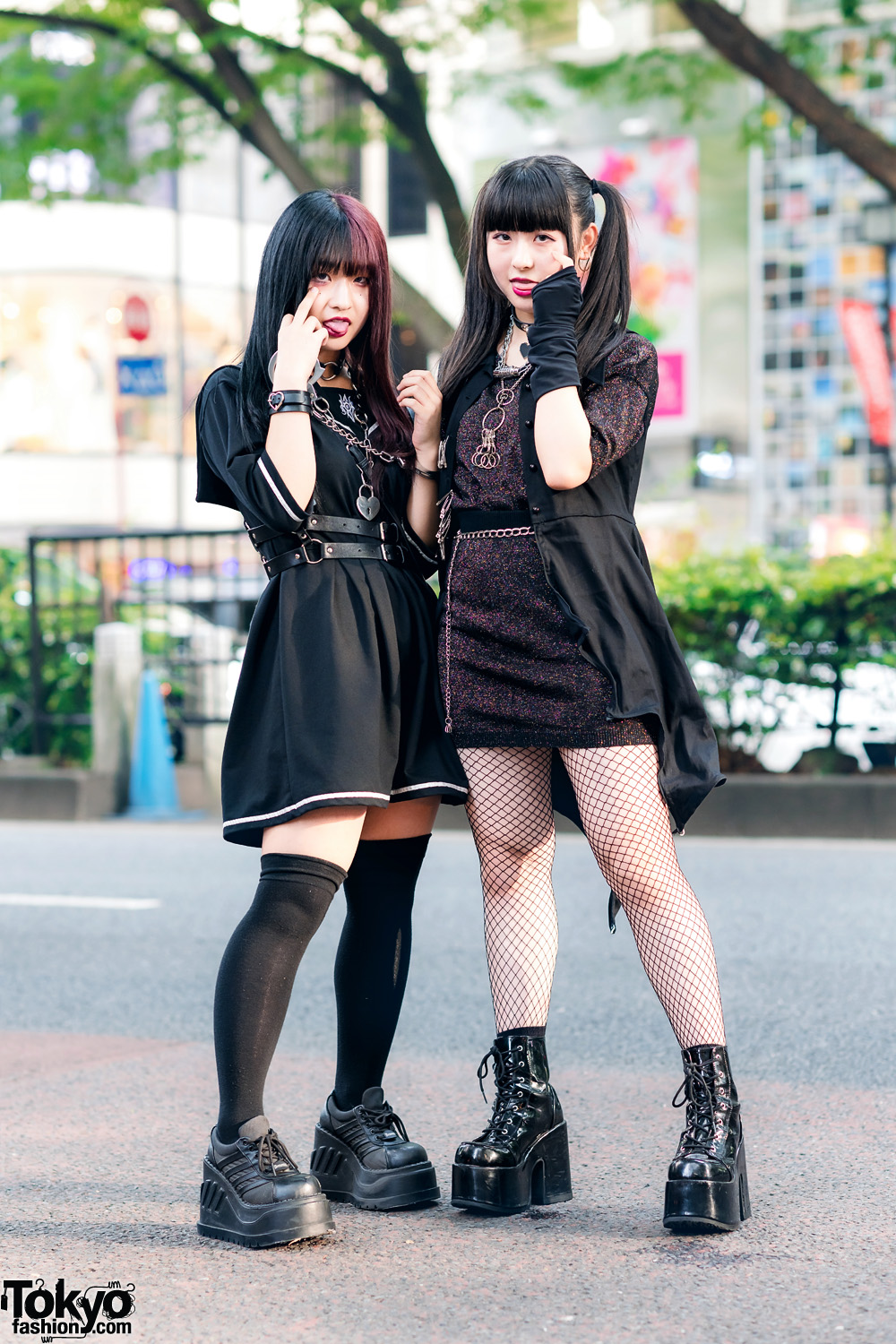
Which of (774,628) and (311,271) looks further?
(774,628)

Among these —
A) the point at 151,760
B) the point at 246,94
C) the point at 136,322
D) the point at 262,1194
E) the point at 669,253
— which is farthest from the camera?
the point at 669,253

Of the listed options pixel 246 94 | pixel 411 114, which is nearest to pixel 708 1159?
pixel 246 94

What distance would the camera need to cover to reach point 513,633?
276cm

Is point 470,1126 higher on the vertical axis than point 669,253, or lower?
lower

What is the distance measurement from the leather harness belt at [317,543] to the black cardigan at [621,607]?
0.23 metres

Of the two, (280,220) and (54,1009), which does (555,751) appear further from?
(54,1009)

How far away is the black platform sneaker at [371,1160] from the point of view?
2.82 m

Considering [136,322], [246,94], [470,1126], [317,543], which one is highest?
[246,94]

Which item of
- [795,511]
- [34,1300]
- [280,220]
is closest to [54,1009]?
[34,1300]

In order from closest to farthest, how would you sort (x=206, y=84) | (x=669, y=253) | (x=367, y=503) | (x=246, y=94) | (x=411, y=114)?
(x=367, y=503) < (x=246, y=94) < (x=206, y=84) < (x=411, y=114) < (x=669, y=253)

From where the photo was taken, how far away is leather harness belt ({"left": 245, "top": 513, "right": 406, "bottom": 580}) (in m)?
2.73

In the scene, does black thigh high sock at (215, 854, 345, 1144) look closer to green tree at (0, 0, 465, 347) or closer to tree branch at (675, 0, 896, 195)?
tree branch at (675, 0, 896, 195)

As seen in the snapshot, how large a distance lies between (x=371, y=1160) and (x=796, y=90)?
27.8 feet

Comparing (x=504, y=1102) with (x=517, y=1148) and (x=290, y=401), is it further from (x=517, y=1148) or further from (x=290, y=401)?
(x=290, y=401)
